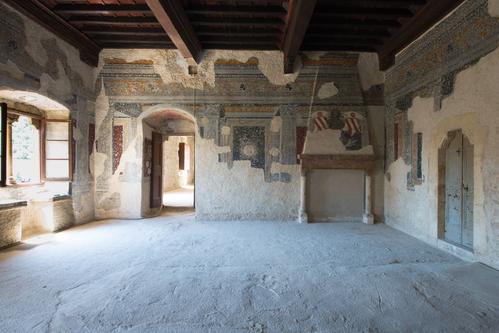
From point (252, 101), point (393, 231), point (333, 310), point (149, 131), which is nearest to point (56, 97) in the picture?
point (149, 131)

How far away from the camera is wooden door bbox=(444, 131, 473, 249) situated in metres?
3.41

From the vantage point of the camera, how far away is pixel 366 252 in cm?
351

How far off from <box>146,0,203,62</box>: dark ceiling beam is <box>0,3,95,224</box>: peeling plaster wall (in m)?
2.00

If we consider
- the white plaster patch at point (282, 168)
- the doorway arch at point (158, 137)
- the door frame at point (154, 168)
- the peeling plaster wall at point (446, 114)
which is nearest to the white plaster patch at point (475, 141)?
the peeling plaster wall at point (446, 114)

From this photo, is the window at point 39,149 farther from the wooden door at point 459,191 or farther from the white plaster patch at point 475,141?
the wooden door at point 459,191

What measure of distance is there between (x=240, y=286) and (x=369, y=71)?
505cm

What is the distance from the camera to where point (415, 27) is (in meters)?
4.23

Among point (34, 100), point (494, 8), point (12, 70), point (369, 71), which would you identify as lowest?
point (34, 100)

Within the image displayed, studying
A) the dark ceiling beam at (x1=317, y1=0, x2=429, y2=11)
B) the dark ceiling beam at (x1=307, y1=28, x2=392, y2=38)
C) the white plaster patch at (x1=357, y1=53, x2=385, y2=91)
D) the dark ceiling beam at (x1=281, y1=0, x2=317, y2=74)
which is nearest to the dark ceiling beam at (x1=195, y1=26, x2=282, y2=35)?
the dark ceiling beam at (x1=281, y1=0, x2=317, y2=74)

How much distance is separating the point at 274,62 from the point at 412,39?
8.14 ft

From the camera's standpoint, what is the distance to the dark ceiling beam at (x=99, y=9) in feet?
13.4

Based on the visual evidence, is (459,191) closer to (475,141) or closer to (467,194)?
(467,194)

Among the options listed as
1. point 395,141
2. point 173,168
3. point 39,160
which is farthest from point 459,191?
point 173,168

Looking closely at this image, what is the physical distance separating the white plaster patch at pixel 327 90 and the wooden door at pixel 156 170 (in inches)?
152
